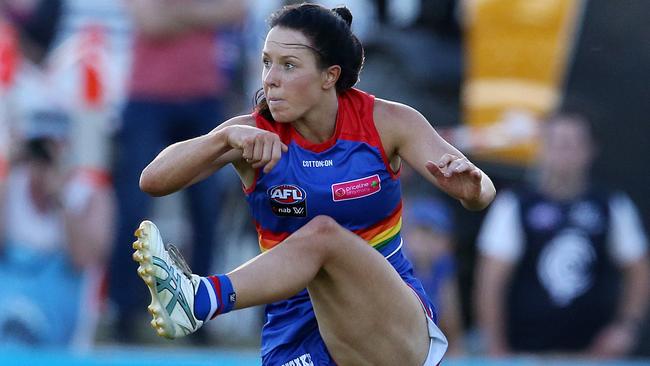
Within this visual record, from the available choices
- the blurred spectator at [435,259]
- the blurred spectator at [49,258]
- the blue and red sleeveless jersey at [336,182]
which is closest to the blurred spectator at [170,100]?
the blurred spectator at [49,258]

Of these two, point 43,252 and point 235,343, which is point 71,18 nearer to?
point 43,252

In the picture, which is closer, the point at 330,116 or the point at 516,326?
the point at 330,116

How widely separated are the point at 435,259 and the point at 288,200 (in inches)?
139

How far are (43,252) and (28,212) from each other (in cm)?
29

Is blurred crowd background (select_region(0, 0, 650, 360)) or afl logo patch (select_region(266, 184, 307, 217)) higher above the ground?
afl logo patch (select_region(266, 184, 307, 217))

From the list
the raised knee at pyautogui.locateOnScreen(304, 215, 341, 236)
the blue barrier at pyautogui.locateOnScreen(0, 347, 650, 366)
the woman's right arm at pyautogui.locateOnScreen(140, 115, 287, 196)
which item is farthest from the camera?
the blue barrier at pyautogui.locateOnScreen(0, 347, 650, 366)

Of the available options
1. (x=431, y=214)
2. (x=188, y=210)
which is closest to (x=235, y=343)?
(x=188, y=210)

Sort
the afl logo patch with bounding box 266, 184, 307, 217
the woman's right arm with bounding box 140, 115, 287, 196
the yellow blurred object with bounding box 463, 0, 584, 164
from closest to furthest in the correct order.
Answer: the woman's right arm with bounding box 140, 115, 287, 196 → the afl logo patch with bounding box 266, 184, 307, 217 → the yellow blurred object with bounding box 463, 0, 584, 164

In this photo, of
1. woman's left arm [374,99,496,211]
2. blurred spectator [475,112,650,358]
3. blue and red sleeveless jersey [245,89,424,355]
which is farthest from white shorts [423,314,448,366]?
blurred spectator [475,112,650,358]

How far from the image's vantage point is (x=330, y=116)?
520 centimetres

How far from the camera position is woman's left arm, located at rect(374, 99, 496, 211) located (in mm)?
4855

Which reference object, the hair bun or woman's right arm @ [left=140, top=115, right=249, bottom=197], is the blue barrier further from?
the hair bun

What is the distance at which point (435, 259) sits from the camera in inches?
335

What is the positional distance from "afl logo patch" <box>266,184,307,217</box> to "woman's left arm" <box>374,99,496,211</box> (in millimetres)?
384
